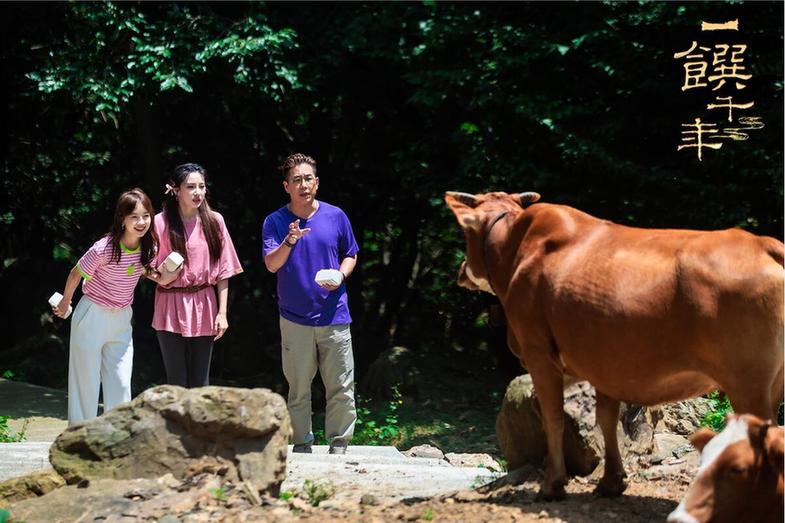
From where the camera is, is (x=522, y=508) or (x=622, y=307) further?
(x=522, y=508)

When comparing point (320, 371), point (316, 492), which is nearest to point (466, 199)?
point (316, 492)

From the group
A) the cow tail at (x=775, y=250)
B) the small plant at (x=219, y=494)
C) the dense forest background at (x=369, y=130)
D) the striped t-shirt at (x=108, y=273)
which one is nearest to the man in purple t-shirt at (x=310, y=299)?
the striped t-shirt at (x=108, y=273)

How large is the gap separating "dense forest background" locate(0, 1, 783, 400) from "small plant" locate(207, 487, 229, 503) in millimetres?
6863

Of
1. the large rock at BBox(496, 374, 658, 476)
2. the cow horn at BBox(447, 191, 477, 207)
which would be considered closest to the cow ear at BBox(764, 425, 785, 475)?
the large rock at BBox(496, 374, 658, 476)

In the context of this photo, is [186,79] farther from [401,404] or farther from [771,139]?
[771,139]

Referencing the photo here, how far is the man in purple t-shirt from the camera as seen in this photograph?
8.10 meters

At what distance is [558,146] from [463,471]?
492 centimetres

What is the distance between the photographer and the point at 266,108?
15094mm

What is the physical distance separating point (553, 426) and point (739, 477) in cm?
138

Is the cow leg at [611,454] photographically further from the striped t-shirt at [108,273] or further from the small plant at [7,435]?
the small plant at [7,435]

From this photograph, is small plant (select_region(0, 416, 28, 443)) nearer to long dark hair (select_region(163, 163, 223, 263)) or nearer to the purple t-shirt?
long dark hair (select_region(163, 163, 223, 263))

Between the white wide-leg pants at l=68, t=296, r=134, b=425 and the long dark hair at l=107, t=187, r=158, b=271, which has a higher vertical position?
the long dark hair at l=107, t=187, r=158, b=271

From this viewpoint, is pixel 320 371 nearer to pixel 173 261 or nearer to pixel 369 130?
pixel 173 261

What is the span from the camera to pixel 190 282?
777 cm
